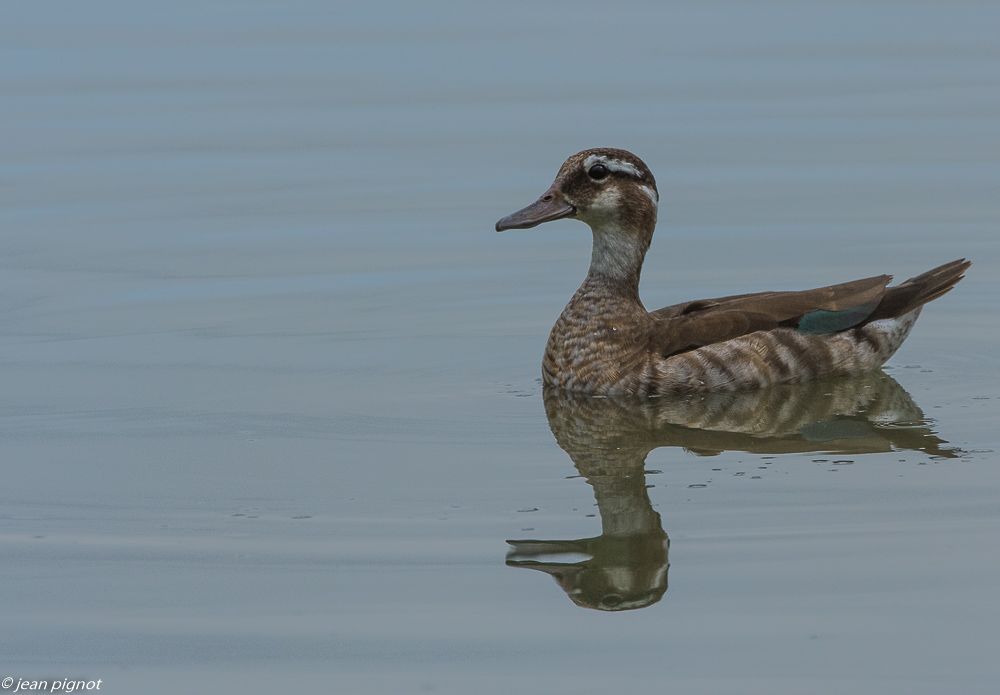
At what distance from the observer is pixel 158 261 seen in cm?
1541

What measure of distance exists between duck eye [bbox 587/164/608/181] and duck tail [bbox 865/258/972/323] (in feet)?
7.13

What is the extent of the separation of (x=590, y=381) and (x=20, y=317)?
4.98m

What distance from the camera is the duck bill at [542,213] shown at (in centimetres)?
1167

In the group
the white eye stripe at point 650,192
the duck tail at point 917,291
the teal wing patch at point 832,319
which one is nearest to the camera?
the white eye stripe at point 650,192

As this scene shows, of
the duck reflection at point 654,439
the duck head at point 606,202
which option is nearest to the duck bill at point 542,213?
the duck head at point 606,202

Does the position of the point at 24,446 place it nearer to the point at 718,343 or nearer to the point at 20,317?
the point at 20,317

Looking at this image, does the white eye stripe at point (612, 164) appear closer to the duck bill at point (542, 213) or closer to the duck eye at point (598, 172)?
the duck eye at point (598, 172)

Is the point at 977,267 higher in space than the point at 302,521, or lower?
higher

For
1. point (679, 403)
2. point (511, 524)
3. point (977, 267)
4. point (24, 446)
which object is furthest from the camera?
point (977, 267)

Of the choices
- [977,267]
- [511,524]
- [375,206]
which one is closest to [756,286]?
[977,267]

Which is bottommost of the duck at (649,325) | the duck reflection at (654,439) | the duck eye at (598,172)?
the duck reflection at (654,439)

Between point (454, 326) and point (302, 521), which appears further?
point (454, 326)

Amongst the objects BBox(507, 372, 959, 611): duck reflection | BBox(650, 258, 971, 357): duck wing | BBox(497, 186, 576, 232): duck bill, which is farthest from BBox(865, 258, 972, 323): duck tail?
BBox(497, 186, 576, 232): duck bill

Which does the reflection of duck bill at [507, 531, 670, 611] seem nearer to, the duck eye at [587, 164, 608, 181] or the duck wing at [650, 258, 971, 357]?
the duck wing at [650, 258, 971, 357]
